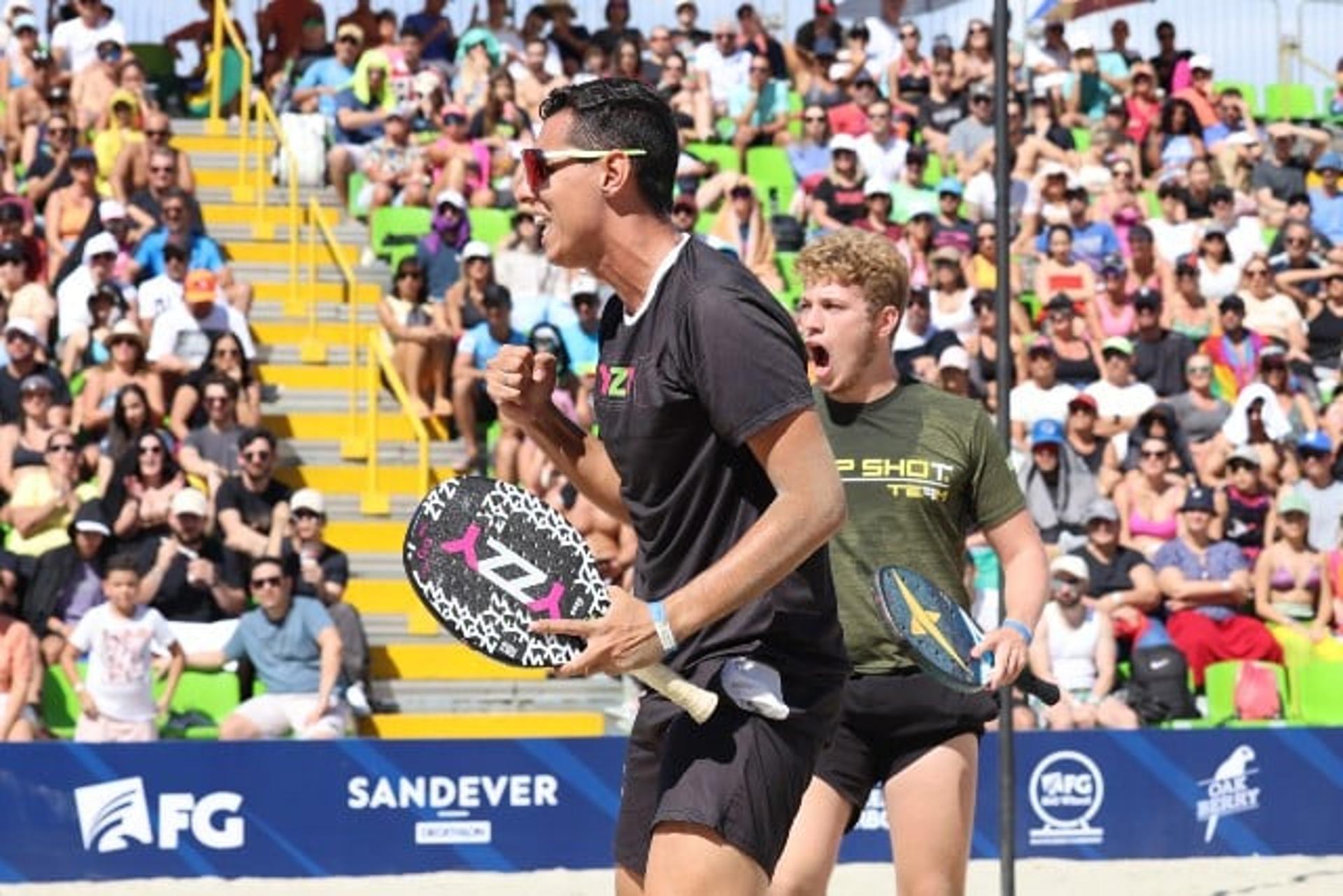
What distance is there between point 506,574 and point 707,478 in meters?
0.39

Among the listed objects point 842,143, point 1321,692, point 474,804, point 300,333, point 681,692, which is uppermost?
point 681,692

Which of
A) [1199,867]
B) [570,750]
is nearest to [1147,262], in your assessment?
[1199,867]

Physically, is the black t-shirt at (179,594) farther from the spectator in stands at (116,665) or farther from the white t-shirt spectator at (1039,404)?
the white t-shirt spectator at (1039,404)

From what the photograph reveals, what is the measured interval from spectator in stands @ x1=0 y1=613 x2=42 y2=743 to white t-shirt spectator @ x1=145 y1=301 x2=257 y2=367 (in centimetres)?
224

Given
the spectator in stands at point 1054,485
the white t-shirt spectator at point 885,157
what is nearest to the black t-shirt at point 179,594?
the spectator in stands at point 1054,485

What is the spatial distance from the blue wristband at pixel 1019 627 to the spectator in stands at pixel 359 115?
36.1 feet

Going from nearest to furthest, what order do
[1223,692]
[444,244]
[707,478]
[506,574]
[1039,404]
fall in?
[506,574] < [707,478] < [1223,692] < [1039,404] < [444,244]

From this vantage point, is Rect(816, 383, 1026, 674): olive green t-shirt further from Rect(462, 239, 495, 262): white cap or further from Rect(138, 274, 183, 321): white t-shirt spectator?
Rect(462, 239, 495, 262): white cap

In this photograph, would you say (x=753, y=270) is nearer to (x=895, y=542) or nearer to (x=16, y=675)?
(x=16, y=675)

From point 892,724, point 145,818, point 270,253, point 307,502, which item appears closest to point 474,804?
point 145,818

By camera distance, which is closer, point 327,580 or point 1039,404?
point 327,580

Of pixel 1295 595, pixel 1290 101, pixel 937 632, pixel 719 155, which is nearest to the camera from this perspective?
pixel 937 632

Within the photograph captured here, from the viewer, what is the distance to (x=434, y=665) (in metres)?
13.1

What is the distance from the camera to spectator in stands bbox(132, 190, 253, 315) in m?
14.0
